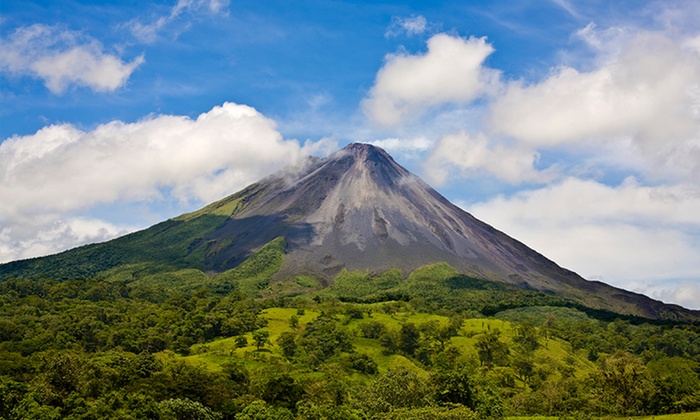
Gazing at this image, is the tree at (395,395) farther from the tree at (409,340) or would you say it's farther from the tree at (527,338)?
the tree at (527,338)

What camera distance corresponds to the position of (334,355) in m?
102

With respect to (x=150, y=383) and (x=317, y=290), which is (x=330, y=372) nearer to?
(x=150, y=383)

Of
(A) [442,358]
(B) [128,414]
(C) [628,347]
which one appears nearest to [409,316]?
(A) [442,358]

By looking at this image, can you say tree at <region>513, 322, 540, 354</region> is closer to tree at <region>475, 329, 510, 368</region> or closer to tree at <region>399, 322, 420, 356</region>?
tree at <region>475, 329, 510, 368</region>

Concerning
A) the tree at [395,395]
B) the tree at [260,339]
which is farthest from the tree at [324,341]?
the tree at [395,395]

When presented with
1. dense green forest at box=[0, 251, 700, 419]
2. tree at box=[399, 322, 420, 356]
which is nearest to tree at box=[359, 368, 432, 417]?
dense green forest at box=[0, 251, 700, 419]

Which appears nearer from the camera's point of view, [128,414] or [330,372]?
[128,414]

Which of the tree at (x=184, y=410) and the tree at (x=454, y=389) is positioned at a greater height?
the tree at (x=454, y=389)

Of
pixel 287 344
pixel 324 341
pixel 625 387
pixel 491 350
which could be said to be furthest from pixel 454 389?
pixel 491 350

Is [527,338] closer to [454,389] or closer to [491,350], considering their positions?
[491,350]

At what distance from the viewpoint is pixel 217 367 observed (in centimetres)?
8975

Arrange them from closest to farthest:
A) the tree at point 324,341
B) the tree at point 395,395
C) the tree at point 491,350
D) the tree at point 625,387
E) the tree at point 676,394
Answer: the tree at point 395,395 → the tree at point 625,387 → the tree at point 676,394 → the tree at point 324,341 → the tree at point 491,350

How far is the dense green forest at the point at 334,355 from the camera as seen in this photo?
58900mm

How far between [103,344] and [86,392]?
47211 millimetres
